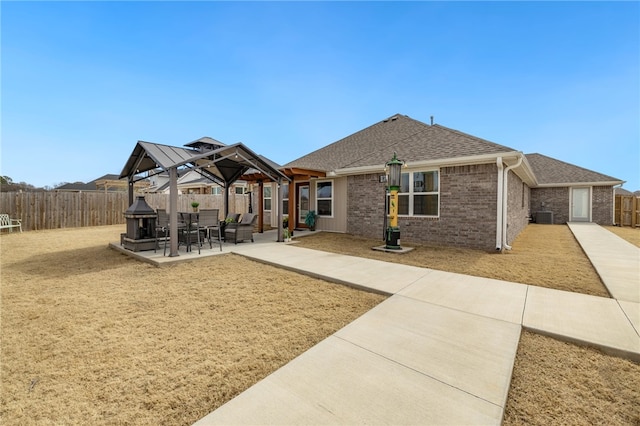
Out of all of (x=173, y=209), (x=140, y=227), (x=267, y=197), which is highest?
(x=267, y=197)

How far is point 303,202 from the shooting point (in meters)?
13.0

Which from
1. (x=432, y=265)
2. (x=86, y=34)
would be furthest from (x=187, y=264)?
(x=86, y=34)

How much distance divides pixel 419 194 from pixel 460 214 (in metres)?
1.45

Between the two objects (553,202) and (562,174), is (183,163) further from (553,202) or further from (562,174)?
(562,174)

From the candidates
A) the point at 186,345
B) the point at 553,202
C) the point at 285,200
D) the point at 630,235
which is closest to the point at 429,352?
the point at 186,345

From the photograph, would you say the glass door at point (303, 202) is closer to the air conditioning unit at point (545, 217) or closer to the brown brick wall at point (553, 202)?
the air conditioning unit at point (545, 217)

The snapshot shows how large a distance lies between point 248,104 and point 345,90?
20.0 ft

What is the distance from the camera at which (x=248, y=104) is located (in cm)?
1620

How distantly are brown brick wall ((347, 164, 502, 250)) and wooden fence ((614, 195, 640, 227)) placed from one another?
49.4 feet

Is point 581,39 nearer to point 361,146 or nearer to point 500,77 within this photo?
point 500,77

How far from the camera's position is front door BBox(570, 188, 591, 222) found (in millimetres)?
16344

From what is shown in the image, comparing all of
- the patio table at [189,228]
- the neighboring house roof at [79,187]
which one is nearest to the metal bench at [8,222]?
the patio table at [189,228]

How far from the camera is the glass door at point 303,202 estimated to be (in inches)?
503

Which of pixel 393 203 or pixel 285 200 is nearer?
pixel 393 203
